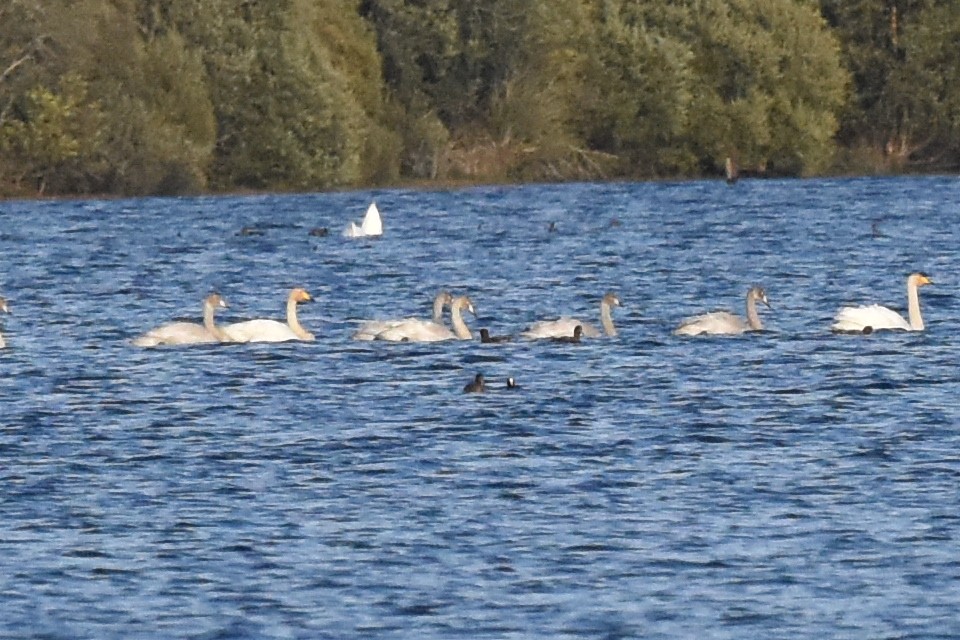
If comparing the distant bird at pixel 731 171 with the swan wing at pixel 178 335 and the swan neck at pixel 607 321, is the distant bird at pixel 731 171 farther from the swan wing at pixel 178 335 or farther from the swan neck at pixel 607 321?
the swan wing at pixel 178 335

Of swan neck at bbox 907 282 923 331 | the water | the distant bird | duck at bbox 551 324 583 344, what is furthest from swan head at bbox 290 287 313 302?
the distant bird

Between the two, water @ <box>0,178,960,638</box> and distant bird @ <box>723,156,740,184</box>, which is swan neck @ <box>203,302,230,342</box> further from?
distant bird @ <box>723,156,740,184</box>

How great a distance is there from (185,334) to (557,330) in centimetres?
406

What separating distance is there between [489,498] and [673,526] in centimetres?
163

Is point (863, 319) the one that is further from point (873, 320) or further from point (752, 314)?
point (752, 314)

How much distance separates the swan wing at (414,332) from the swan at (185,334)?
5.83 ft

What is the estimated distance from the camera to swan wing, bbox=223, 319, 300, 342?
2647 cm

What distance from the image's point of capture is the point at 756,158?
260ft

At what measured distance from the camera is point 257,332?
26.5 meters

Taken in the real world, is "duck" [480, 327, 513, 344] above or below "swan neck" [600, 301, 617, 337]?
below

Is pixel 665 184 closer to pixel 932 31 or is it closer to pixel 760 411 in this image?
pixel 932 31

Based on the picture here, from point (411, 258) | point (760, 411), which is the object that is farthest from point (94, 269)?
point (760, 411)

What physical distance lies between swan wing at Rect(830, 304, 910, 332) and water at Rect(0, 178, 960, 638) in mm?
378

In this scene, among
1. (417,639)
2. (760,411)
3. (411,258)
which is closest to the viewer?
(417,639)
